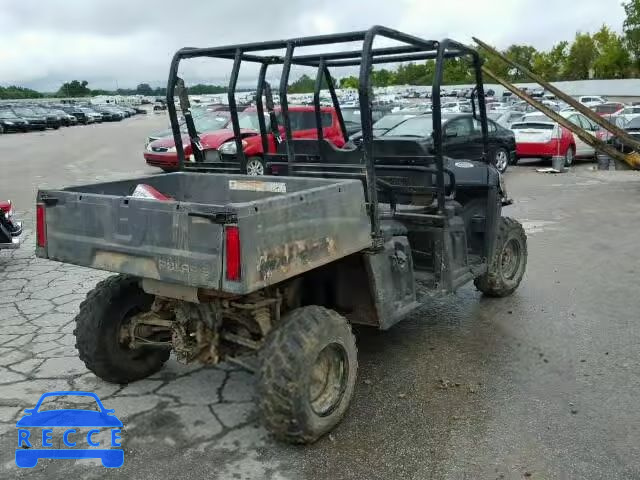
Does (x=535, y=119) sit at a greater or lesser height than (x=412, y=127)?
greater

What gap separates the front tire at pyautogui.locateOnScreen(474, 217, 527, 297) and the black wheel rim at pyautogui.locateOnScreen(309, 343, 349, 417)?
2365mm

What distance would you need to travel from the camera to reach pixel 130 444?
374cm

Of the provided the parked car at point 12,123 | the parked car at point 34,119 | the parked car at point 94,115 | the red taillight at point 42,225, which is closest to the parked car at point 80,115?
the parked car at point 94,115

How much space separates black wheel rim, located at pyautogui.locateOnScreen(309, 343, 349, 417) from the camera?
3.75 metres

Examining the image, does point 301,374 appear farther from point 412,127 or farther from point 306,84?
point 412,127

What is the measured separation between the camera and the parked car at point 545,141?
1783cm

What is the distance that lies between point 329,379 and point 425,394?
80cm

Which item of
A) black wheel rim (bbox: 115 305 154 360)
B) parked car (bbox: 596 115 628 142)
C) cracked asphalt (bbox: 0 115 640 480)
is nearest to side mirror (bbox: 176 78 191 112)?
black wheel rim (bbox: 115 305 154 360)

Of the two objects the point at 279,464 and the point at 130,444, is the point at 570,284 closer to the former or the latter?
the point at 279,464

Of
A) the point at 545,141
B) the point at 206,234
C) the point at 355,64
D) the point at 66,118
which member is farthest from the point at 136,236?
the point at 66,118

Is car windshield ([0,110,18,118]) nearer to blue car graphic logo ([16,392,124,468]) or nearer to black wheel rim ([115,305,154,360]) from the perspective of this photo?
black wheel rim ([115,305,154,360])

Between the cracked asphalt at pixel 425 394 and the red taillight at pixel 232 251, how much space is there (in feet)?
3.69

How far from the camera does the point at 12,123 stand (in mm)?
37438

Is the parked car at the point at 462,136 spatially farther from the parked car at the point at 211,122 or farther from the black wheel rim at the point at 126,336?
the parked car at the point at 211,122
